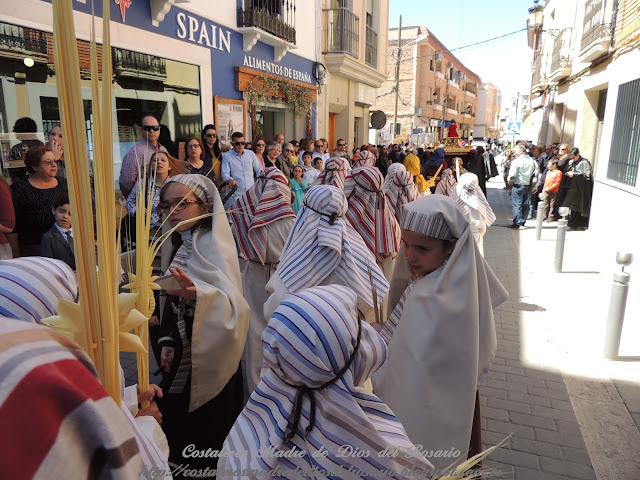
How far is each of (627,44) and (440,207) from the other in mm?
9368

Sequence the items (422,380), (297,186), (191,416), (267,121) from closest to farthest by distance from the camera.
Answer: (422,380), (191,416), (297,186), (267,121)

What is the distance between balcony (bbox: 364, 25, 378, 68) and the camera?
17516mm

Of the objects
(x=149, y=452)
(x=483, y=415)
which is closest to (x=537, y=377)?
(x=483, y=415)

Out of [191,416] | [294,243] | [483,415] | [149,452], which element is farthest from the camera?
[483,415]

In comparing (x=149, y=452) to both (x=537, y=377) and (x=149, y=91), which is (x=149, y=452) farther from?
(x=149, y=91)

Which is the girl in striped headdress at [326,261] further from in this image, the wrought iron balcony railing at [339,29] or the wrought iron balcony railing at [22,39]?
the wrought iron balcony railing at [339,29]

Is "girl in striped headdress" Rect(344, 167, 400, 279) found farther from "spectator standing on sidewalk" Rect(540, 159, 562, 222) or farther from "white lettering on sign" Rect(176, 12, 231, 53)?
"spectator standing on sidewalk" Rect(540, 159, 562, 222)

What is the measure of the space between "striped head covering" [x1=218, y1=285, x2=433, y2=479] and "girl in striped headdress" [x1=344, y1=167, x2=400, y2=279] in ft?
10.2

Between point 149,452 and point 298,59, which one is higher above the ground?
point 298,59

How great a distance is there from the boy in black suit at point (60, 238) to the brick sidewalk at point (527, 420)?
3473mm

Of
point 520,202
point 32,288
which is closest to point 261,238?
point 32,288

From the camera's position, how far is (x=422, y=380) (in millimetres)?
2121

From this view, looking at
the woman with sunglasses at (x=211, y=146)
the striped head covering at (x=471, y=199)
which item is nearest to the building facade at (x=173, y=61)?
the woman with sunglasses at (x=211, y=146)

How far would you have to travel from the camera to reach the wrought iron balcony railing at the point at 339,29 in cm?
1436
